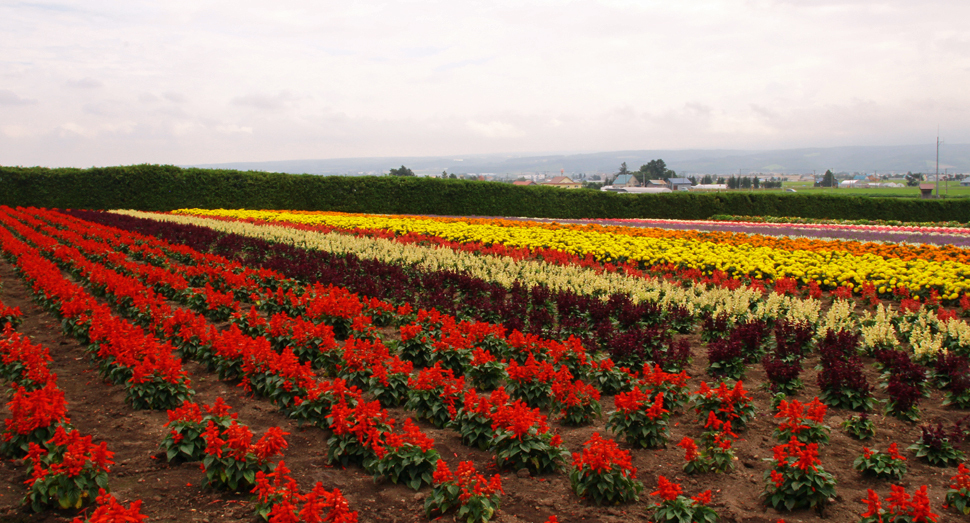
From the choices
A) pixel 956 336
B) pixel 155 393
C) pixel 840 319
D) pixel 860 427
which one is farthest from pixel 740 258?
pixel 155 393

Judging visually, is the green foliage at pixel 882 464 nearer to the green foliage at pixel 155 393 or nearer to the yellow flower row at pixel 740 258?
→ the green foliage at pixel 155 393

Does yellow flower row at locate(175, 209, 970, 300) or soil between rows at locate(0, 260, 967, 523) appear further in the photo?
yellow flower row at locate(175, 209, 970, 300)

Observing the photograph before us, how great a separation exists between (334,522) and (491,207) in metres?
31.2

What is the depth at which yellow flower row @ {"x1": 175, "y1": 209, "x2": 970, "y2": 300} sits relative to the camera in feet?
33.1

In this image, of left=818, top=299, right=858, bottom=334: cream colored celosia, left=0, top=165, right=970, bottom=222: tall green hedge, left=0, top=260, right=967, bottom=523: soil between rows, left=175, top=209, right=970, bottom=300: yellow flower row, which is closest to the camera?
left=0, top=260, right=967, bottom=523: soil between rows

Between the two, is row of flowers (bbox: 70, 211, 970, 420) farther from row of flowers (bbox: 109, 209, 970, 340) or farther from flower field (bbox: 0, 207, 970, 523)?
row of flowers (bbox: 109, 209, 970, 340)

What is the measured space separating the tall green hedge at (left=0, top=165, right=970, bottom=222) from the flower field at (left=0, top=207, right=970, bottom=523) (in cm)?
2075

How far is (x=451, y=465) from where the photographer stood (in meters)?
4.71

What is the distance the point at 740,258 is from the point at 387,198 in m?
23.6

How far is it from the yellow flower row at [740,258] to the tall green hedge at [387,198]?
14.7 meters

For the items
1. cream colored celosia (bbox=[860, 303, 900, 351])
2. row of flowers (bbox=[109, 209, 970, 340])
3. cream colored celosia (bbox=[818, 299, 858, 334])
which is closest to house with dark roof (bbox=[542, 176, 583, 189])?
row of flowers (bbox=[109, 209, 970, 340])

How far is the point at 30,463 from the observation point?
436cm

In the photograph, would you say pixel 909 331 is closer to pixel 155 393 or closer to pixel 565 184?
pixel 155 393

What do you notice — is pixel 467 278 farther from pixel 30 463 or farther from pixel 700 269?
pixel 30 463
